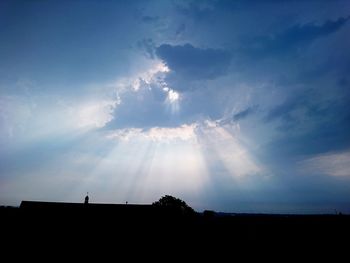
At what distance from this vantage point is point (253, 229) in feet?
57.3

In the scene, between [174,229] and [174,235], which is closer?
[174,235]

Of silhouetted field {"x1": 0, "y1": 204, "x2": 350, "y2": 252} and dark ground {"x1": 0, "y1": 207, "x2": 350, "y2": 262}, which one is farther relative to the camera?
silhouetted field {"x1": 0, "y1": 204, "x2": 350, "y2": 252}

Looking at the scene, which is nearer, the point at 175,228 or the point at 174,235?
the point at 174,235

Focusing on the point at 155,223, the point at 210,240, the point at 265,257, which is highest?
the point at 155,223

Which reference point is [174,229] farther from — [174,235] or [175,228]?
[174,235]

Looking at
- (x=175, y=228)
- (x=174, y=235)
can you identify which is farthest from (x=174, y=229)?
(x=174, y=235)

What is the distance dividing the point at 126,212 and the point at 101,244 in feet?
12.4

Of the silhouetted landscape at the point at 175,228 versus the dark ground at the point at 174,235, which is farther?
the silhouetted landscape at the point at 175,228

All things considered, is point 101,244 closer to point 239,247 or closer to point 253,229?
point 239,247

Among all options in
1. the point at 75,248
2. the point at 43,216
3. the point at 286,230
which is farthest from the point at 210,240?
the point at 43,216

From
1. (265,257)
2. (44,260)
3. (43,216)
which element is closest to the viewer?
(265,257)

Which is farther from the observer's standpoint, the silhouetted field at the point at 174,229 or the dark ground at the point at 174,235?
the silhouetted field at the point at 174,229

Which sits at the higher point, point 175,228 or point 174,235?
point 175,228

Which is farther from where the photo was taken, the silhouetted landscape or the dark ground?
the silhouetted landscape
